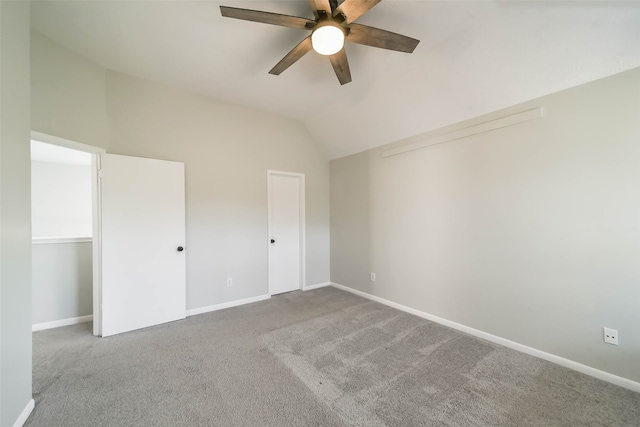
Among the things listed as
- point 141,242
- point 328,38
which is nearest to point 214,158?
point 141,242

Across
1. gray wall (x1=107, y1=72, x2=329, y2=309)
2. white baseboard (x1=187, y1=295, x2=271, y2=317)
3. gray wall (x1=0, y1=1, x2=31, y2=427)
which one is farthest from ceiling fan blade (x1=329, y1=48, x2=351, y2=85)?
white baseboard (x1=187, y1=295, x2=271, y2=317)

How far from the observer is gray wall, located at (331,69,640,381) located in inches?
70.2

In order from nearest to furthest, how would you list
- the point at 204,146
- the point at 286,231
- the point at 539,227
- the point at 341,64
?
the point at 341,64 < the point at 539,227 < the point at 204,146 < the point at 286,231

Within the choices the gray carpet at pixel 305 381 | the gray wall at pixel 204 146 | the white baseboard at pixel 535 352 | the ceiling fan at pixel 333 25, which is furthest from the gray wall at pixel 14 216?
the white baseboard at pixel 535 352

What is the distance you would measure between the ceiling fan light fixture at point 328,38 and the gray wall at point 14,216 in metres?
1.84

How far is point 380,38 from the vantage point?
1680mm

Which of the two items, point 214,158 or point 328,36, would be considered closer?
point 328,36

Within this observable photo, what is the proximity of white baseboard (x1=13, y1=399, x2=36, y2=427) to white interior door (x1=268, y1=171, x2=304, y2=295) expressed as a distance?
2486 millimetres

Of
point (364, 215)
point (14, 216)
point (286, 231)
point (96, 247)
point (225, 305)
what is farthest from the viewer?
point (286, 231)

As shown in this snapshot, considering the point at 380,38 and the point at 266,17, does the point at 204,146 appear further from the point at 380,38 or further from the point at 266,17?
the point at 380,38

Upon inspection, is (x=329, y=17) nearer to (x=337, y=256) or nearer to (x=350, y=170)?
(x=350, y=170)

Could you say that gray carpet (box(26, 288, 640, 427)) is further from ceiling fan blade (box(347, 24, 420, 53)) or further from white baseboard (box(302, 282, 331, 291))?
ceiling fan blade (box(347, 24, 420, 53))

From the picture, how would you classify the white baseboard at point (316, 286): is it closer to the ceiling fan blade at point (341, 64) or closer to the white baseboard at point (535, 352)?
the white baseboard at point (535, 352)

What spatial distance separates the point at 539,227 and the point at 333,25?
97.0 inches
